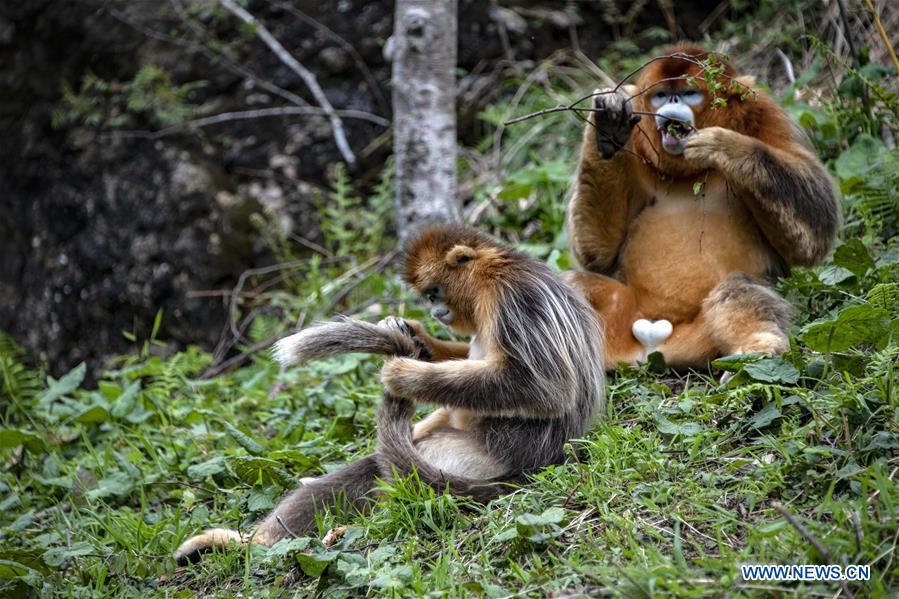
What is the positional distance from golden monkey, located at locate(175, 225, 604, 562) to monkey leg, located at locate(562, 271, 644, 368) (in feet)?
1.72

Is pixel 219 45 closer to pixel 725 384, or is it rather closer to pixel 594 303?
pixel 594 303

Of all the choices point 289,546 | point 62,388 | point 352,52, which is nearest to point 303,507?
point 289,546

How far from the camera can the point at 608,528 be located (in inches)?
112

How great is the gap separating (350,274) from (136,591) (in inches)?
123

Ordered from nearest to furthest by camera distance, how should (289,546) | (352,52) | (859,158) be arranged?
(289,546) → (859,158) → (352,52)

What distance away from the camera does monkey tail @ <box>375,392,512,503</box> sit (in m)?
3.27

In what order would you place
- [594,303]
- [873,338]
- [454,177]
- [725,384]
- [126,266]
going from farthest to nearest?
[126,266] < [454,177] < [594,303] < [725,384] < [873,338]

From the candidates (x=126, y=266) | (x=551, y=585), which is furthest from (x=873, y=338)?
(x=126, y=266)

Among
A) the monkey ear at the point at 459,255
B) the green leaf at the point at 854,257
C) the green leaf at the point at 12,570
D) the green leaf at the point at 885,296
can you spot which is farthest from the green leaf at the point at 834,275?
the green leaf at the point at 12,570

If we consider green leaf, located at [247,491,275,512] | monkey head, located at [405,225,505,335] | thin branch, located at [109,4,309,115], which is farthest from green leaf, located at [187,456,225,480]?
thin branch, located at [109,4,309,115]

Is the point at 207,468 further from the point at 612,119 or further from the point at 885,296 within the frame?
the point at 885,296

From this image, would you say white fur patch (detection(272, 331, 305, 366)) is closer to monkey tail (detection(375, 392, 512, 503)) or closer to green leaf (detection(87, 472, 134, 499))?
monkey tail (detection(375, 392, 512, 503))

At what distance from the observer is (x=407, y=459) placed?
3.30 m

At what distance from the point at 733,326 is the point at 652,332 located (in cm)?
42
